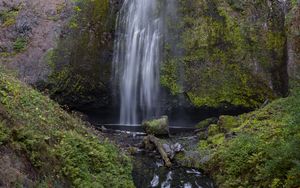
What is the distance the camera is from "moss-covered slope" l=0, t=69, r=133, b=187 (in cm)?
612

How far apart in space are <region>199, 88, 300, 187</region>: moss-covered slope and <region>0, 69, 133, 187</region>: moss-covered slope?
252 cm

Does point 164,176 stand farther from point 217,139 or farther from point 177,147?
point 217,139

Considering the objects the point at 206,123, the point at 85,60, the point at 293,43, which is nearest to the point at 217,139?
the point at 206,123

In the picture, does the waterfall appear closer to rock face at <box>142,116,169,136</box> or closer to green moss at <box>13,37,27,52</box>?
rock face at <box>142,116,169,136</box>

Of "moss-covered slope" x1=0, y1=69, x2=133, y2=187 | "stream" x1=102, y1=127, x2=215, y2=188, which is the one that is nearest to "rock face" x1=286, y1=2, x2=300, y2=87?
"stream" x1=102, y1=127, x2=215, y2=188

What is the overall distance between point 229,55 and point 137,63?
371cm

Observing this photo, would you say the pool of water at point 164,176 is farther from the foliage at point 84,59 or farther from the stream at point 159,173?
the foliage at point 84,59

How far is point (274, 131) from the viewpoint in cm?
1032

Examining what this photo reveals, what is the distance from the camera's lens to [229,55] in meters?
16.5

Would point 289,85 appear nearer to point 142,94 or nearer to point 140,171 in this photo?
point 142,94

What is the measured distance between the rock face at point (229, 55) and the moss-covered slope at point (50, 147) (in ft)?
25.6

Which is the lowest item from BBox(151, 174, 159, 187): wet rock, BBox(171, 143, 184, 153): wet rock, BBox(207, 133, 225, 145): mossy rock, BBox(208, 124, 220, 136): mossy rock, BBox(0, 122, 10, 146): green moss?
BBox(151, 174, 159, 187): wet rock

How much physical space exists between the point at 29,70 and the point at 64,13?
3063 millimetres

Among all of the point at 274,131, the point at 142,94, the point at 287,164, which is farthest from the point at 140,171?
the point at 142,94
